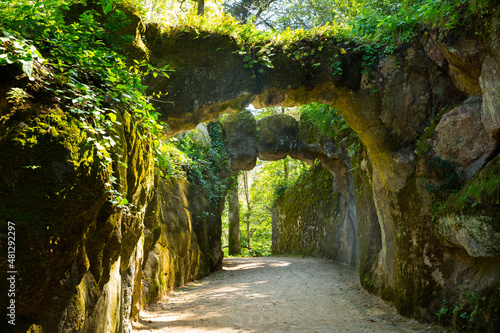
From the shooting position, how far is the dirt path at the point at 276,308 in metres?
5.01

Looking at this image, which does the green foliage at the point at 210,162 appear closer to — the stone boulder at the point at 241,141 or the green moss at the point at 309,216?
the stone boulder at the point at 241,141

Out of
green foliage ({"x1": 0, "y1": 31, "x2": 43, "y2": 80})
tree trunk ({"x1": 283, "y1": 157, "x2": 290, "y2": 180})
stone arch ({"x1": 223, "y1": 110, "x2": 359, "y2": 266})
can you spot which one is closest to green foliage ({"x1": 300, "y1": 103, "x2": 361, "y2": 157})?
stone arch ({"x1": 223, "y1": 110, "x2": 359, "y2": 266})

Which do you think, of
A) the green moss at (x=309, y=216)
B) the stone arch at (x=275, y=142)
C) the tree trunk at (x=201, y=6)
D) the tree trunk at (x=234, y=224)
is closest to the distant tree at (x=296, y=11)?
the tree trunk at (x=201, y=6)

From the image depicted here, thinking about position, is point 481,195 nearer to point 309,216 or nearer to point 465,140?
point 465,140

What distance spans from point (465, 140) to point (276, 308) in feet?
13.5

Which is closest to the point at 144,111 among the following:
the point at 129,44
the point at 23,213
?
the point at 23,213

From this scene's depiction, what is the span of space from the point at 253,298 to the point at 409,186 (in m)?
3.70

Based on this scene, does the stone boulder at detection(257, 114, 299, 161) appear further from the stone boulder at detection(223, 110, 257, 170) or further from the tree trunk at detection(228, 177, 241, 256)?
the tree trunk at detection(228, 177, 241, 256)

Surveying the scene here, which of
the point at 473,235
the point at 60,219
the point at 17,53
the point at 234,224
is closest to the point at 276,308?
the point at 473,235

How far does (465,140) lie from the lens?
4957 millimetres

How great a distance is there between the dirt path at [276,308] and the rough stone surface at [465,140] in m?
2.46

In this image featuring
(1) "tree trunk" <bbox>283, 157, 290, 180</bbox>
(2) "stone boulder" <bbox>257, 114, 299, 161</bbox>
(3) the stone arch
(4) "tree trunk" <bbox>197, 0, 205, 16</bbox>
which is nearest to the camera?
(4) "tree trunk" <bbox>197, 0, 205, 16</bbox>
